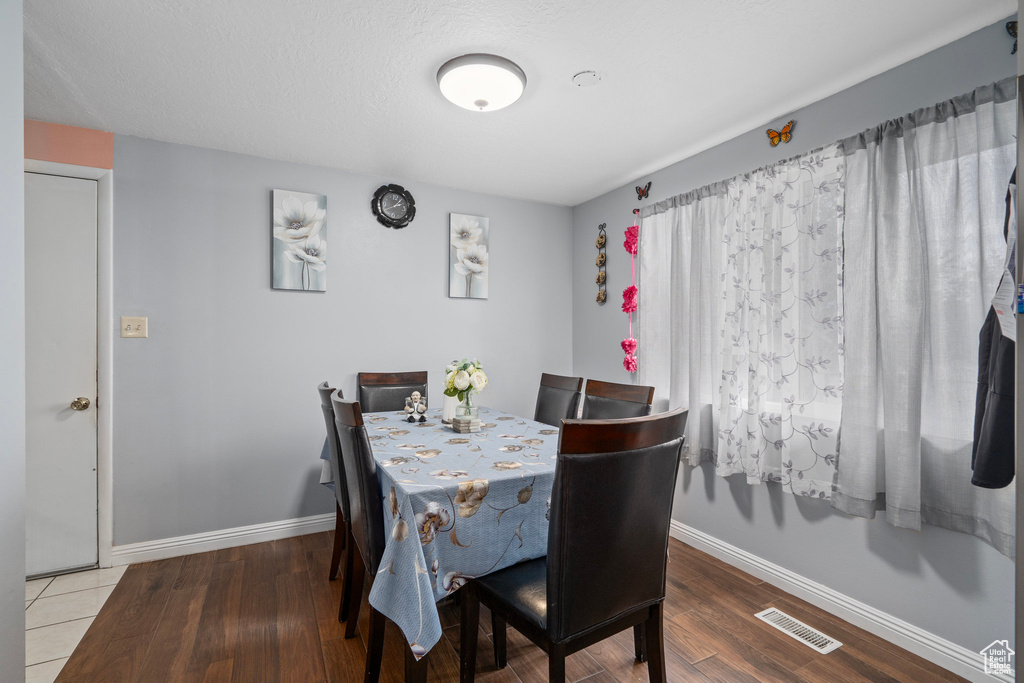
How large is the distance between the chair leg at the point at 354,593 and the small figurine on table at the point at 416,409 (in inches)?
30.0

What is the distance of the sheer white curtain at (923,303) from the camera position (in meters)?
1.71

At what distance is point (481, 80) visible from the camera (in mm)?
1955

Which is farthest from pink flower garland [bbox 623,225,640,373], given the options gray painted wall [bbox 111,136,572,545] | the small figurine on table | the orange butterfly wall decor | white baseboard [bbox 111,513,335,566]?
white baseboard [bbox 111,513,335,566]

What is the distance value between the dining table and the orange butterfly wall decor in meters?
2.02

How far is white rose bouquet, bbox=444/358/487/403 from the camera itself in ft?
7.58

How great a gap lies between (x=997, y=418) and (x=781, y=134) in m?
1.62

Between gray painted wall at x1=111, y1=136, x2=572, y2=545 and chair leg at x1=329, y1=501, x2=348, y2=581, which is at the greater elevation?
gray painted wall at x1=111, y1=136, x2=572, y2=545

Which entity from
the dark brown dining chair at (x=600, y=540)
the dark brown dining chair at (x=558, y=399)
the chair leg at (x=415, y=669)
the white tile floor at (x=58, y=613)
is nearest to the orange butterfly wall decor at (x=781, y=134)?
the dark brown dining chair at (x=558, y=399)

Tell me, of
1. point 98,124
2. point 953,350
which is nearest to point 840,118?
point 953,350

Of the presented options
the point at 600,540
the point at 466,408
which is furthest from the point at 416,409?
the point at 600,540

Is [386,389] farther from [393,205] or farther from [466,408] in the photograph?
[393,205]

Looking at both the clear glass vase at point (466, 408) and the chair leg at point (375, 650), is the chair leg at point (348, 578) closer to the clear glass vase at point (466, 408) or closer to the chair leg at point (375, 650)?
the chair leg at point (375, 650)

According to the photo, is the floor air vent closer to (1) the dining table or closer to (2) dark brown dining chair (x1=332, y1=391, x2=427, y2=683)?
(1) the dining table

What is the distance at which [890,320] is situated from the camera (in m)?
1.96
